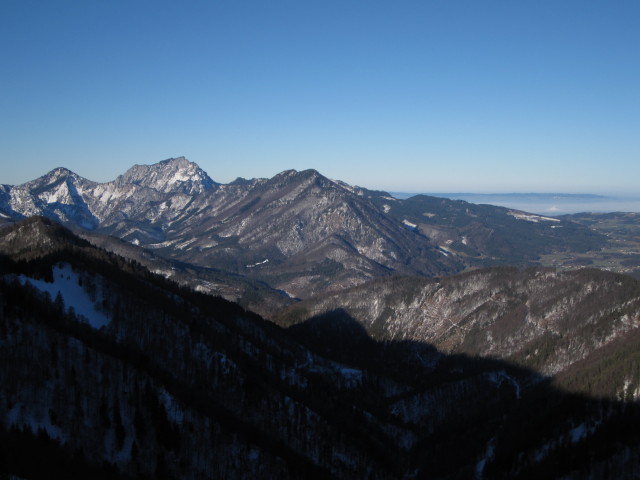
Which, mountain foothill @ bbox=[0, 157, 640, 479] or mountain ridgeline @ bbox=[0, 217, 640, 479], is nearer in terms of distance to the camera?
mountain ridgeline @ bbox=[0, 217, 640, 479]

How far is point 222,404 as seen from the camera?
137 meters

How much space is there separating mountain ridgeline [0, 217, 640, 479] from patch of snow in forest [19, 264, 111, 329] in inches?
14.2

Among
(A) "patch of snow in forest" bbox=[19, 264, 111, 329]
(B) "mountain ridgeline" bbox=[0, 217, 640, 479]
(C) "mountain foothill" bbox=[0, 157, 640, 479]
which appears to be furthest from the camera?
(A) "patch of snow in forest" bbox=[19, 264, 111, 329]

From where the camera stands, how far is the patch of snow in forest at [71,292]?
142m

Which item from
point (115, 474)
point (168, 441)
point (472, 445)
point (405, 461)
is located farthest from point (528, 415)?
point (115, 474)

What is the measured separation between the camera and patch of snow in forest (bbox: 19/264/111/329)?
142125 mm

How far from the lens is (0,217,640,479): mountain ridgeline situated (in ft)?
338

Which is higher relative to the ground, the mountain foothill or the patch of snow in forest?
the patch of snow in forest

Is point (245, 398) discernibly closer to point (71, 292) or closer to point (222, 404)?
point (222, 404)

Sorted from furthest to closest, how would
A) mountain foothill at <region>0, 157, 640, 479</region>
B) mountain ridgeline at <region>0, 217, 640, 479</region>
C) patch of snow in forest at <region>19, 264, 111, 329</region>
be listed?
patch of snow in forest at <region>19, 264, 111, 329</region>, mountain foothill at <region>0, 157, 640, 479</region>, mountain ridgeline at <region>0, 217, 640, 479</region>

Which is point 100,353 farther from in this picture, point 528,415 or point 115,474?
point 528,415

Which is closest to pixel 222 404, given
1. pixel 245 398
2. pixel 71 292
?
pixel 245 398

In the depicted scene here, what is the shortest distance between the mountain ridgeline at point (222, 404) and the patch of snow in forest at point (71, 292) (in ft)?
1.18

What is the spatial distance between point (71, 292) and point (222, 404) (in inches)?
1939
